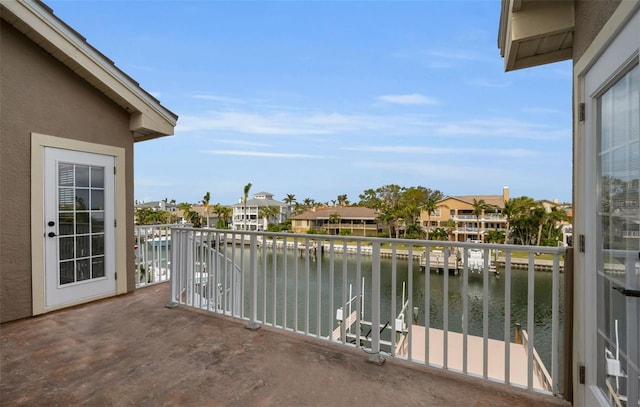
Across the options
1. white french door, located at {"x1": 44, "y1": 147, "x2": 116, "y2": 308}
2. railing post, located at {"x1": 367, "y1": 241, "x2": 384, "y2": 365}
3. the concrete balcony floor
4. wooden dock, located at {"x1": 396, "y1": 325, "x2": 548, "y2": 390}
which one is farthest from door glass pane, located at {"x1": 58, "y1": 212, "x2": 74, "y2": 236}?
wooden dock, located at {"x1": 396, "y1": 325, "x2": 548, "y2": 390}

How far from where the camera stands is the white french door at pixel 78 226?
338cm

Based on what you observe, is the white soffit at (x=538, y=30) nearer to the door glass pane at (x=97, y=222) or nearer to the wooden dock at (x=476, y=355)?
the door glass pane at (x=97, y=222)

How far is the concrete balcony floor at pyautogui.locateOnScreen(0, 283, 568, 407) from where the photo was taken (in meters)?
1.83

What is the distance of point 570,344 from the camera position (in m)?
1.81

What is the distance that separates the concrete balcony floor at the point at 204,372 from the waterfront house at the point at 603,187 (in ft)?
1.92

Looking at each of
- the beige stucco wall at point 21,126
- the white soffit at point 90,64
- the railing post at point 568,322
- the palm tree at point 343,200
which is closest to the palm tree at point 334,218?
the palm tree at point 343,200

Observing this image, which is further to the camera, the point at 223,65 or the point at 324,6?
the point at 223,65

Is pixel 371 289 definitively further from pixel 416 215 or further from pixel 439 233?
pixel 416 215

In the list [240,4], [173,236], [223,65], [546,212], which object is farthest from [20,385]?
[546,212]

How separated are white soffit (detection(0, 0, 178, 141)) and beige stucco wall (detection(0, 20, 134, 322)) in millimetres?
143

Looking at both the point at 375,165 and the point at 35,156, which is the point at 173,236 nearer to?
the point at 35,156

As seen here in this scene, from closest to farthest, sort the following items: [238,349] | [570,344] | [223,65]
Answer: [570,344] < [238,349] < [223,65]

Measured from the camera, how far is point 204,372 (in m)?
2.12

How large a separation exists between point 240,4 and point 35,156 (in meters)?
5.60
